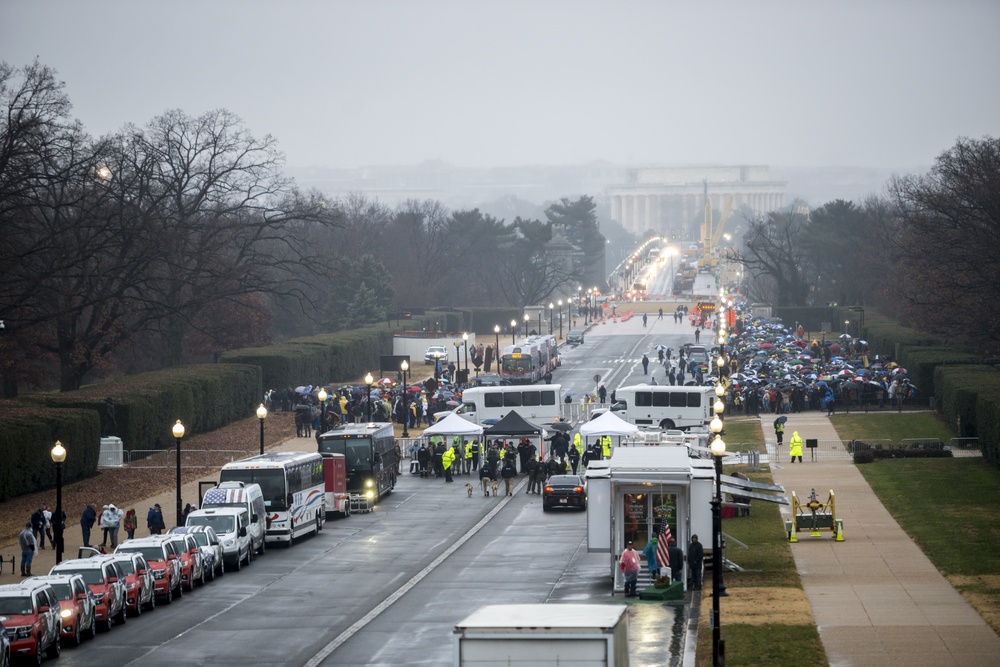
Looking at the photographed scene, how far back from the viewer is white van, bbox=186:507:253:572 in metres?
42.4

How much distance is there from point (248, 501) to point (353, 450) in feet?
38.1

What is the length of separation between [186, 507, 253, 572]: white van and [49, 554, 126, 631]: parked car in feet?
23.5

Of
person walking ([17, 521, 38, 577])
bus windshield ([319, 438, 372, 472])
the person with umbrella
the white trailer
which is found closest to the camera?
the white trailer

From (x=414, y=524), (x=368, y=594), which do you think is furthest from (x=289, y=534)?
(x=368, y=594)

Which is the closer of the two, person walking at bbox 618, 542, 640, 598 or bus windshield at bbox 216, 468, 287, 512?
person walking at bbox 618, 542, 640, 598

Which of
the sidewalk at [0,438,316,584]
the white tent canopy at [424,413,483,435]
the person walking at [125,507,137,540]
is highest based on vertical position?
the white tent canopy at [424,413,483,435]

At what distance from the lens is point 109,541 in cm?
4847

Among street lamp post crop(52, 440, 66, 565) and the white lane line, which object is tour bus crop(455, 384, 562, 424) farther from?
street lamp post crop(52, 440, 66, 565)

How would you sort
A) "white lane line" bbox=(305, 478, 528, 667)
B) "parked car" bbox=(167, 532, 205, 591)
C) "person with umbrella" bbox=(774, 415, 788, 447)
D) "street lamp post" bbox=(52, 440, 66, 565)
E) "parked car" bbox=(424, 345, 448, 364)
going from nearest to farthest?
"white lane line" bbox=(305, 478, 528, 667)
"parked car" bbox=(167, 532, 205, 591)
"street lamp post" bbox=(52, 440, 66, 565)
"person with umbrella" bbox=(774, 415, 788, 447)
"parked car" bbox=(424, 345, 448, 364)

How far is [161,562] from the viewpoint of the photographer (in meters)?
37.5

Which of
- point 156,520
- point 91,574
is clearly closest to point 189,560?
point 91,574

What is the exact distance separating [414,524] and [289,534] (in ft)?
17.4

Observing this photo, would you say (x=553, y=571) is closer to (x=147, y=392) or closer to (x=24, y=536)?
(x=24, y=536)

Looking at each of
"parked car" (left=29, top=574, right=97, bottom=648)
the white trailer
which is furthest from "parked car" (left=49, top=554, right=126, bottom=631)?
the white trailer
